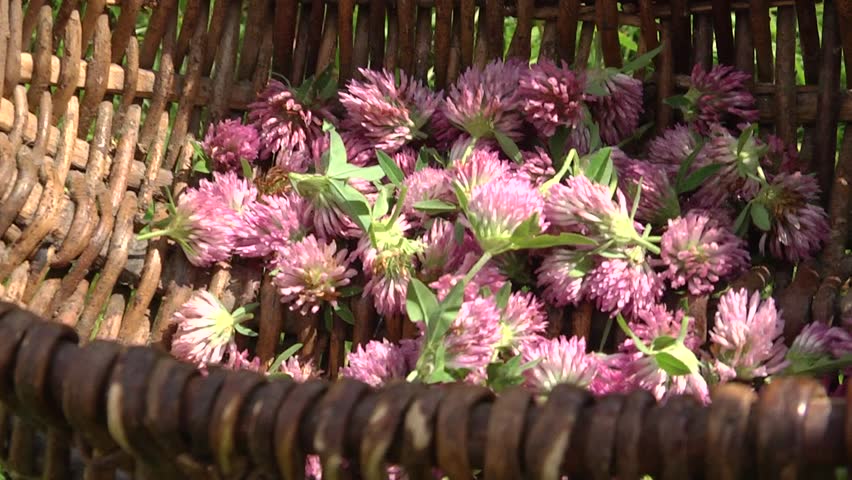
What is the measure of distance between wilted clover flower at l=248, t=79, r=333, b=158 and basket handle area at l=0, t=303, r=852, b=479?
465mm

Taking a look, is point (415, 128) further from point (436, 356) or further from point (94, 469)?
point (94, 469)

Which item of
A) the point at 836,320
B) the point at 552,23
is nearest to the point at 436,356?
the point at 836,320

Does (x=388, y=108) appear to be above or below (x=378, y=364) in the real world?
above

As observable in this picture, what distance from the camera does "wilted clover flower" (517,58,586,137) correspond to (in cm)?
95

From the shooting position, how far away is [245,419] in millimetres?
535

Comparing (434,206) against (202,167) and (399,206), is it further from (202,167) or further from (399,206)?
(202,167)

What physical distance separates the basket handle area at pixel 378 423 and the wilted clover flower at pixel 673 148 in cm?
45

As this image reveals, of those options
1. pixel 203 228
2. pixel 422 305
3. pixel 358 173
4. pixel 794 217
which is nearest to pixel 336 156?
pixel 358 173

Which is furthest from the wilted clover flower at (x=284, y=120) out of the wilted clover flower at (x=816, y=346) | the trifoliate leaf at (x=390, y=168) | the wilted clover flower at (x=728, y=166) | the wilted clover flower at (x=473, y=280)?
the wilted clover flower at (x=816, y=346)

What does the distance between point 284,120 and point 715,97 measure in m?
0.35

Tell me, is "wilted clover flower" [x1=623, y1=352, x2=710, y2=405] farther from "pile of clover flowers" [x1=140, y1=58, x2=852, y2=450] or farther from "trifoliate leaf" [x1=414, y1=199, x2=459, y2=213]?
"trifoliate leaf" [x1=414, y1=199, x2=459, y2=213]

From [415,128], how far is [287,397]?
1.66 ft

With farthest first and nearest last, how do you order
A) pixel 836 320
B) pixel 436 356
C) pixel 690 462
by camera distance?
pixel 836 320 < pixel 436 356 < pixel 690 462

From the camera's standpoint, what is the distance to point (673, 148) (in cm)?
95
